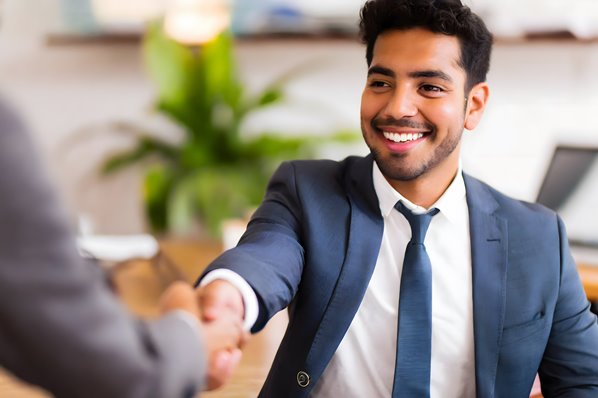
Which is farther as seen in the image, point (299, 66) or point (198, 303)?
point (299, 66)

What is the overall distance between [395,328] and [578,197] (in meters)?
0.82

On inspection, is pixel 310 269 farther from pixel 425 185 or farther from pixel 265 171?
pixel 265 171

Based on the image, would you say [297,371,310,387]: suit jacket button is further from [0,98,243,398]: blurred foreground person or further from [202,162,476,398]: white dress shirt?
[0,98,243,398]: blurred foreground person

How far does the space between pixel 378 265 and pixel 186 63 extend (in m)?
2.97

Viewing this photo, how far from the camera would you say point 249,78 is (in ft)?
15.1

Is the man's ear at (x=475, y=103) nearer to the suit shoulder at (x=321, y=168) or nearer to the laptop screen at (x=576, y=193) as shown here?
the suit shoulder at (x=321, y=168)

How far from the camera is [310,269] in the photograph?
1465 millimetres

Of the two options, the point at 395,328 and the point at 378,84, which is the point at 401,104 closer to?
the point at 378,84

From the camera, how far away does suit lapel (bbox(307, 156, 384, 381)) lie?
4.70 feet

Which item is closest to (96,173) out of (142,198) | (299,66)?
(142,198)

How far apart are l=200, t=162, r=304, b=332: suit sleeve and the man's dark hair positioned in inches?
12.2

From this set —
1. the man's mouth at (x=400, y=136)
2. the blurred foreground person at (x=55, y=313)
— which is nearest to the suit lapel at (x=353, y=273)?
the man's mouth at (x=400, y=136)

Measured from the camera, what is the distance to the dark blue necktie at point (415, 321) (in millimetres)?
1437

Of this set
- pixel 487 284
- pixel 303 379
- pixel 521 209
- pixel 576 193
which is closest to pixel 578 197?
pixel 576 193
